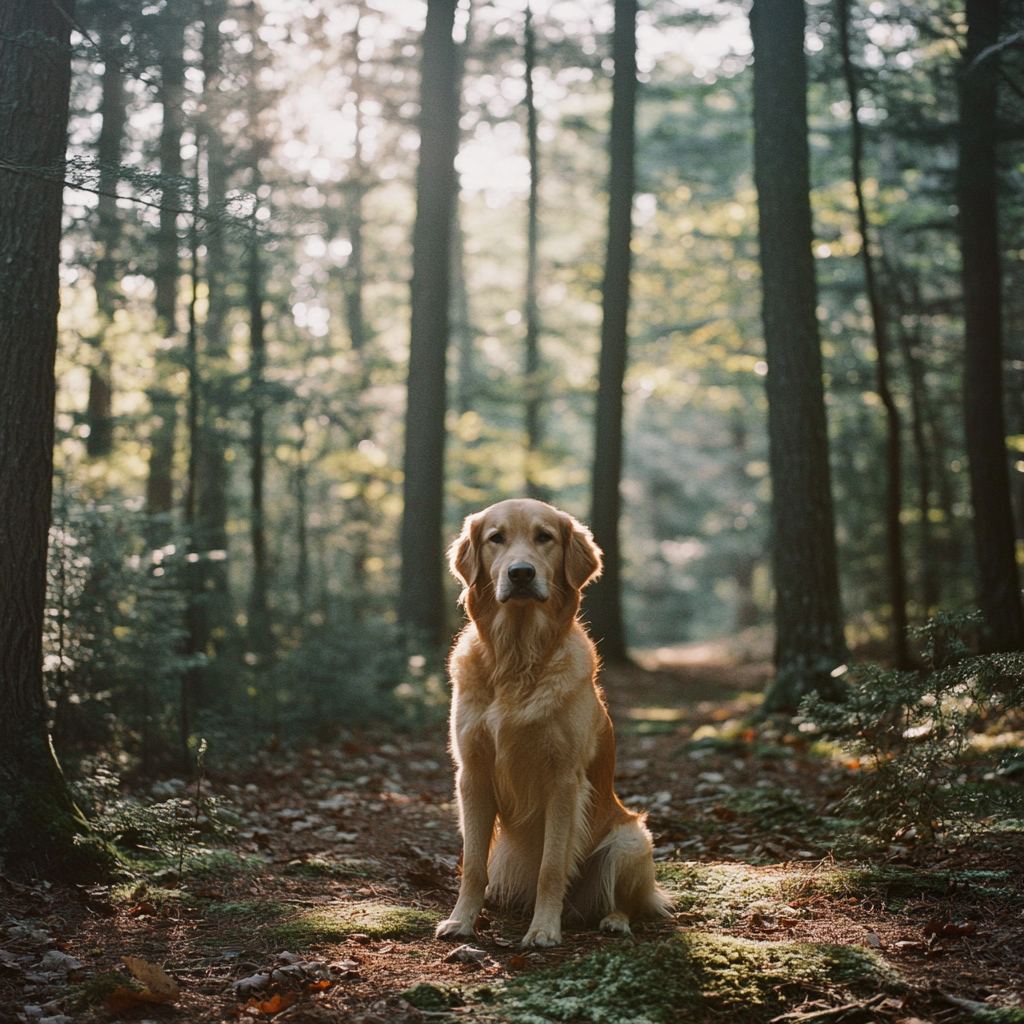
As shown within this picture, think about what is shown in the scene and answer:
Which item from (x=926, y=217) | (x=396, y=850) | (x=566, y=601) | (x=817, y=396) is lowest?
(x=396, y=850)

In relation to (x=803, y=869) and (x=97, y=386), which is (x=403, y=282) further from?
(x=803, y=869)

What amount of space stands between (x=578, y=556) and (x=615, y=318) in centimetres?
1159

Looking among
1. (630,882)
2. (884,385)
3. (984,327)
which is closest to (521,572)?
(630,882)

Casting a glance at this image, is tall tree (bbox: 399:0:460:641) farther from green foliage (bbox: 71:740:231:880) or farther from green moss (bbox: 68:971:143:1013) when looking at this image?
green moss (bbox: 68:971:143:1013)

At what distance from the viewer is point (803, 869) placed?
4.54 metres

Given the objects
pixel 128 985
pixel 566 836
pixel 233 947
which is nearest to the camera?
pixel 128 985

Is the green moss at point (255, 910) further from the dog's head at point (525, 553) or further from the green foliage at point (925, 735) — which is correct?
the green foliage at point (925, 735)

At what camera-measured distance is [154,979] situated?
3.12 meters

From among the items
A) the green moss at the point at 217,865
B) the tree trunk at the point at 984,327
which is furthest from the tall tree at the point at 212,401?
the tree trunk at the point at 984,327

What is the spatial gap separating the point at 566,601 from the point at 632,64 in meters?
13.9

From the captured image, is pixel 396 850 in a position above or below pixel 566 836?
below

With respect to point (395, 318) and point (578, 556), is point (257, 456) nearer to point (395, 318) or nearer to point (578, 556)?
point (578, 556)

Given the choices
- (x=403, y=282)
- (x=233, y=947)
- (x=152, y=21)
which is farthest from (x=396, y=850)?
(x=403, y=282)

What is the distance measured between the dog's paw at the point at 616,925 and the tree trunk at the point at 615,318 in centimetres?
1122
